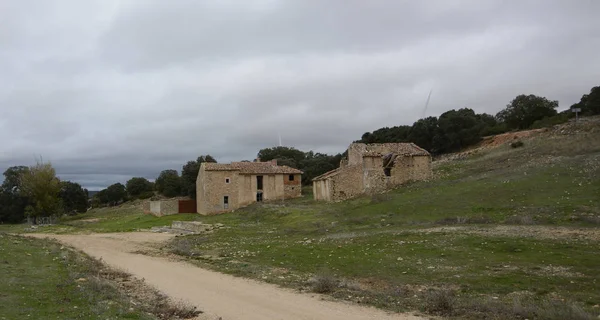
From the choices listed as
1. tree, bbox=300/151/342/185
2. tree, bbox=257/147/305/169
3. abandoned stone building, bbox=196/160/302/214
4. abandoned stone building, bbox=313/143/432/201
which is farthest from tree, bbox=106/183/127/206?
abandoned stone building, bbox=313/143/432/201

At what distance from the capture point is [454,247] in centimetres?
1969

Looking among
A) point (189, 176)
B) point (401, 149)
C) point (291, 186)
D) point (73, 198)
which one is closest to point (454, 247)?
point (401, 149)

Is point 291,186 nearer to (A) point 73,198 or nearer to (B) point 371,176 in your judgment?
(B) point 371,176

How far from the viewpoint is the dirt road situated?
12.0 meters

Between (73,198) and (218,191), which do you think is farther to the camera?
(73,198)

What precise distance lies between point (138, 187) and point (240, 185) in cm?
6685

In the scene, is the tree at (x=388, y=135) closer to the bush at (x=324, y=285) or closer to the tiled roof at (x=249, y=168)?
the tiled roof at (x=249, y=168)

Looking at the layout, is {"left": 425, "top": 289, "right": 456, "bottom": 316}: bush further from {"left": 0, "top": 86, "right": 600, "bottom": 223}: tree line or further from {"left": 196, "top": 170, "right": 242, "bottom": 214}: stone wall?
{"left": 0, "top": 86, "right": 600, "bottom": 223}: tree line

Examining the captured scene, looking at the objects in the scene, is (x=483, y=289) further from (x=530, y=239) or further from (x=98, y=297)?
(x=98, y=297)

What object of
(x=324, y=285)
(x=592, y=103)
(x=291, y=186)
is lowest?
(x=324, y=285)

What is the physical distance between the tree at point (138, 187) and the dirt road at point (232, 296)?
95.0m

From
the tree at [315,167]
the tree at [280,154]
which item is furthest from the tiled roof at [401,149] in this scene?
the tree at [280,154]

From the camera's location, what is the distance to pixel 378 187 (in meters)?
46.8

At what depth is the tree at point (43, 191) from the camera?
222ft
